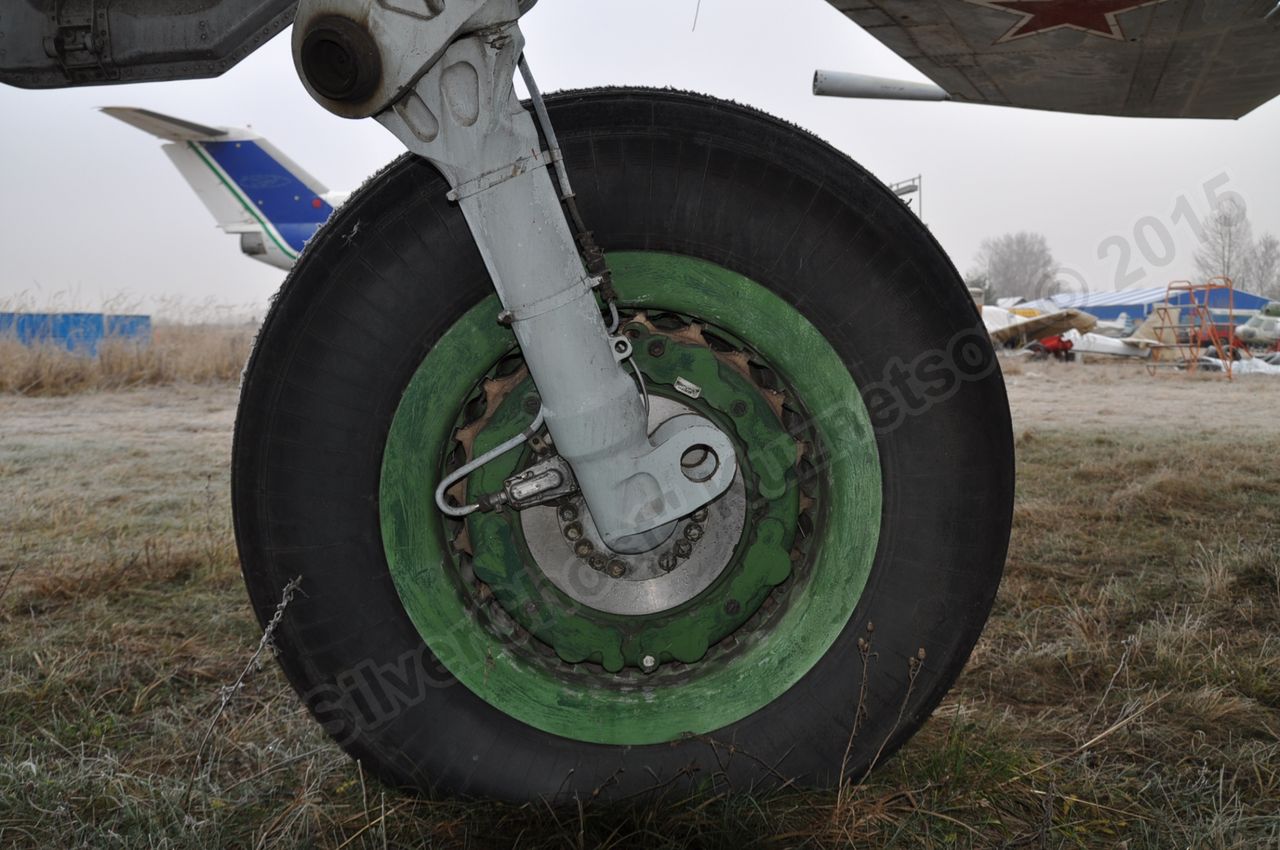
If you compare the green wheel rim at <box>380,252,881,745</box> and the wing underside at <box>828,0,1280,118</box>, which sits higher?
the wing underside at <box>828,0,1280,118</box>

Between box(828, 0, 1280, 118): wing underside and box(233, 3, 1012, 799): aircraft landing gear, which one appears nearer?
box(233, 3, 1012, 799): aircraft landing gear

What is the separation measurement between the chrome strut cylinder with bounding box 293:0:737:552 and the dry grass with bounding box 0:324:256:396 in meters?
7.42

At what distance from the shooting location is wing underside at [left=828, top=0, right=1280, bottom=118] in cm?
192

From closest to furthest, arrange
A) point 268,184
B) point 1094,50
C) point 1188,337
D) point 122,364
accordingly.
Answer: point 1094,50 < point 122,364 < point 268,184 < point 1188,337

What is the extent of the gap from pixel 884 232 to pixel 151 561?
2.46 m

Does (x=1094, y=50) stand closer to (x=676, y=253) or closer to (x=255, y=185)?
(x=676, y=253)

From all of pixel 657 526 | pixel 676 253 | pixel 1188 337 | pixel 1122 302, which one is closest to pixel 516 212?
pixel 676 253

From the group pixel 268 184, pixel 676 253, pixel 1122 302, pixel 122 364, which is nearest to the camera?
pixel 676 253

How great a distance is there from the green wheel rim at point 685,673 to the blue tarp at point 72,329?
956 centimetres

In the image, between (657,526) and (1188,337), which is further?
(1188,337)

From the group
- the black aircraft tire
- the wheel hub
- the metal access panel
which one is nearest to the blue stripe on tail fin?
the metal access panel

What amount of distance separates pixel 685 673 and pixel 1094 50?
1.88 meters

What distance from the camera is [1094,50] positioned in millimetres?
2186

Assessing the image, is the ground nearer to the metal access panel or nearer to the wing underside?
the metal access panel
